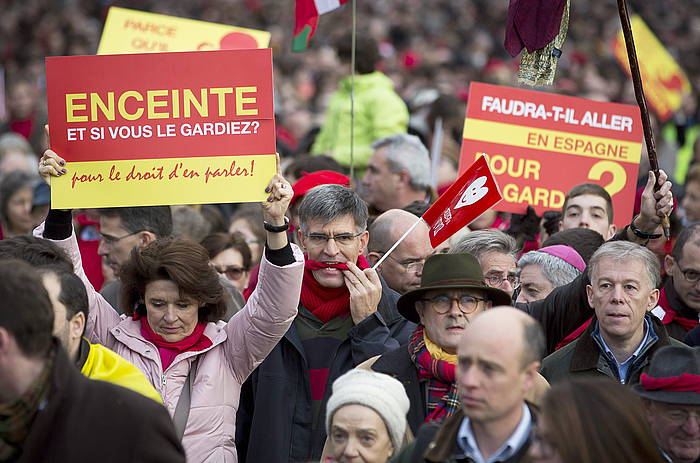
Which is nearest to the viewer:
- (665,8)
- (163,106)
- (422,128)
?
(163,106)

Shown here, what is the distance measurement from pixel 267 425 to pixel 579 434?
231cm

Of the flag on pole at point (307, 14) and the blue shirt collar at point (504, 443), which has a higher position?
the flag on pole at point (307, 14)

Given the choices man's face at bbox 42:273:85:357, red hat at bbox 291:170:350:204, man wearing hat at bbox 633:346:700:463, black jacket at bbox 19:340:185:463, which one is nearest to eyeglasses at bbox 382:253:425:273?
red hat at bbox 291:170:350:204

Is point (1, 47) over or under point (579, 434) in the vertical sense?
over

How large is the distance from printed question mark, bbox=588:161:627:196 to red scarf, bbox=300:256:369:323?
2772mm

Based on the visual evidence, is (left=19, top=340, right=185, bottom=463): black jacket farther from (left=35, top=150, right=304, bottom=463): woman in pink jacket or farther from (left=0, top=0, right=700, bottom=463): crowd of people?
(left=35, top=150, right=304, bottom=463): woman in pink jacket

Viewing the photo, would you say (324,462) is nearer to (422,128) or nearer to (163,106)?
(163,106)

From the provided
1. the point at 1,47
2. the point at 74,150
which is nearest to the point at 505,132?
the point at 74,150

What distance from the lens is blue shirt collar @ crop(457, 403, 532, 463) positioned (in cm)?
402

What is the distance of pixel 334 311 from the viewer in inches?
232

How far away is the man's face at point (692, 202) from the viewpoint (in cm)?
850

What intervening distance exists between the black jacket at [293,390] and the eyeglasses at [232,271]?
1733mm

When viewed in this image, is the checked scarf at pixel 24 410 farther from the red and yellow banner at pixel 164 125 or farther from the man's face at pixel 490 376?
the red and yellow banner at pixel 164 125

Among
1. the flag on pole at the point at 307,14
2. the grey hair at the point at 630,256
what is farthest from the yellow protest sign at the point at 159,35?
the grey hair at the point at 630,256
